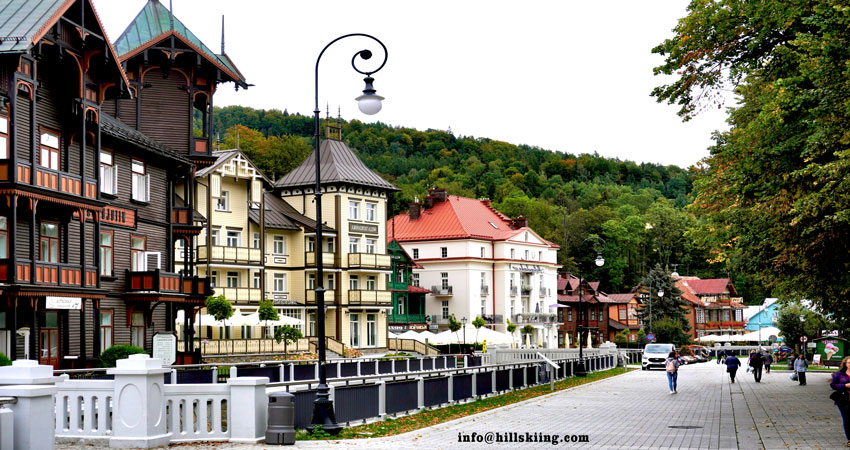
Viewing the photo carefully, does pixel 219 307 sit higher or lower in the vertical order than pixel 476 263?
lower

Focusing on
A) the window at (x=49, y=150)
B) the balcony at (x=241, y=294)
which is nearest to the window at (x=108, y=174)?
the window at (x=49, y=150)

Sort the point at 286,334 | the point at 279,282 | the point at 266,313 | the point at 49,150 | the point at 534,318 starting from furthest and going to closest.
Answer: the point at 534,318, the point at 279,282, the point at 286,334, the point at 266,313, the point at 49,150

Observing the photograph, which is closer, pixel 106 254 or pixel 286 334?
pixel 106 254

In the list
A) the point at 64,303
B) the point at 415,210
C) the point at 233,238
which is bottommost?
the point at 64,303

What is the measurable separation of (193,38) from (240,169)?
1469cm

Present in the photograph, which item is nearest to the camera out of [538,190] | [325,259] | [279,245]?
[279,245]

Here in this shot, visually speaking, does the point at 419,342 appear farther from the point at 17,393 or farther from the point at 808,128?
the point at 17,393

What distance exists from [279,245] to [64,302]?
33.3 metres

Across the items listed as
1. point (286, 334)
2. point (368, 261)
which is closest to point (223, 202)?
point (286, 334)

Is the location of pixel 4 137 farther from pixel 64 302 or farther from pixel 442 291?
pixel 442 291

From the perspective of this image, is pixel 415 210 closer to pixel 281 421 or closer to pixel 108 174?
pixel 108 174

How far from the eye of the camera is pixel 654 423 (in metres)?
21.7

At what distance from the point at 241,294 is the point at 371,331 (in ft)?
46.0

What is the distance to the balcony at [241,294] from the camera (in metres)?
55.9
